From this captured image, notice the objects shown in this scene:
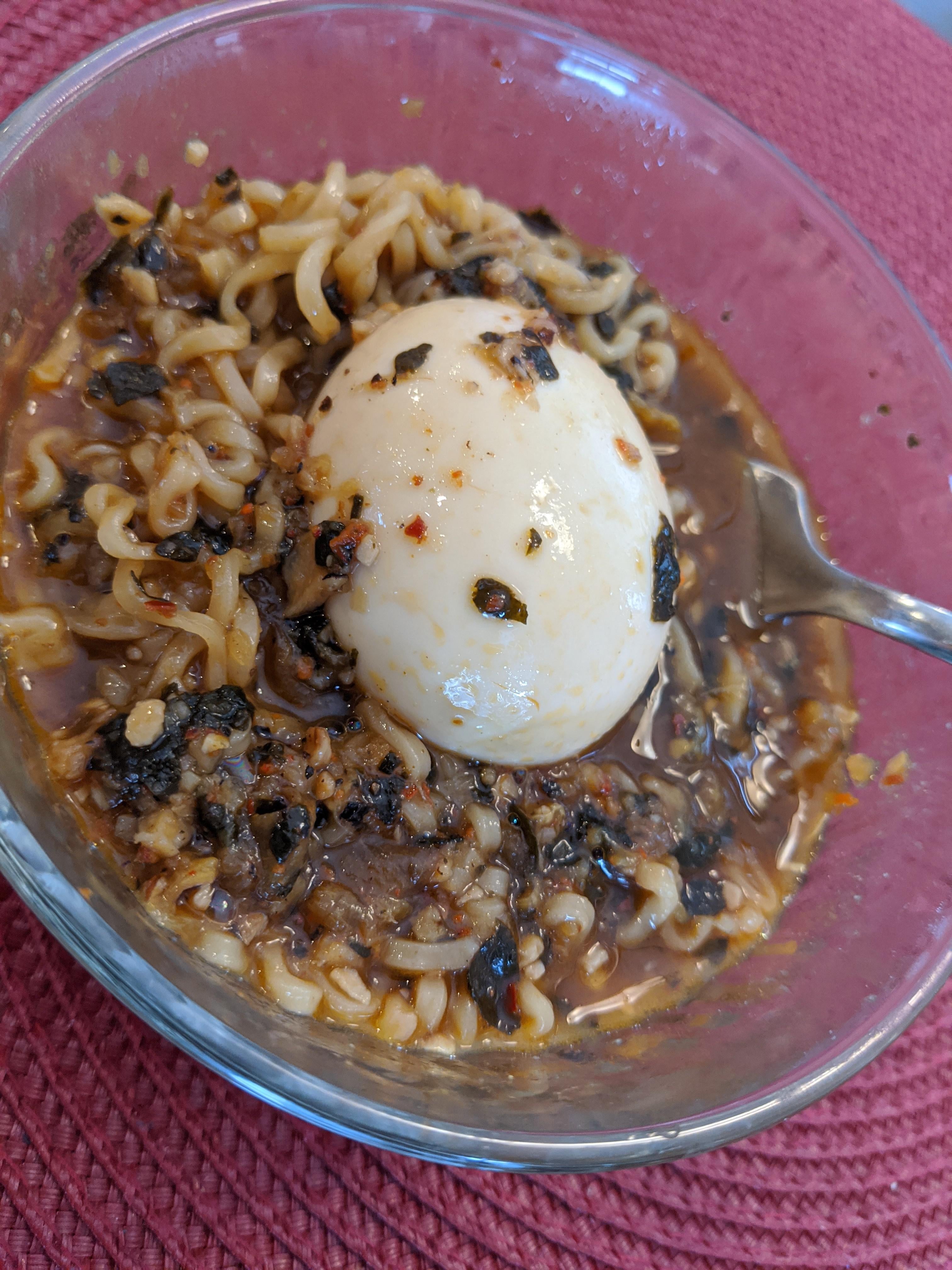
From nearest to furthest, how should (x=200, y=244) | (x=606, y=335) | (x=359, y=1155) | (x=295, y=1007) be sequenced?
1. (x=295, y=1007)
2. (x=359, y=1155)
3. (x=200, y=244)
4. (x=606, y=335)

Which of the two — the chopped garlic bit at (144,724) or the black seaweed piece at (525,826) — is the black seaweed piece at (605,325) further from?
the chopped garlic bit at (144,724)

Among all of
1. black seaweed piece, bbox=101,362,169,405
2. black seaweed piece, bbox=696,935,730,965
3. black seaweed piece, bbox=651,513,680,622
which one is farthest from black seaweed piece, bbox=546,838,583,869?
black seaweed piece, bbox=101,362,169,405

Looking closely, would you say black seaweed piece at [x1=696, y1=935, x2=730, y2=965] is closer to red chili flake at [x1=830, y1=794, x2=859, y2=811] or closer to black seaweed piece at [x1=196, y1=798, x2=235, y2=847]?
red chili flake at [x1=830, y1=794, x2=859, y2=811]

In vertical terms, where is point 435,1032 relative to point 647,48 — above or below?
below

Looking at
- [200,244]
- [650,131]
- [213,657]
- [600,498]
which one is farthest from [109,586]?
[650,131]

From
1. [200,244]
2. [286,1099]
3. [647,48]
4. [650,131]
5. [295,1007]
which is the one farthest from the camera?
[647,48]

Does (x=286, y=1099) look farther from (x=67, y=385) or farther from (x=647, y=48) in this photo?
(x=647, y=48)
